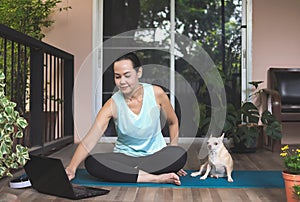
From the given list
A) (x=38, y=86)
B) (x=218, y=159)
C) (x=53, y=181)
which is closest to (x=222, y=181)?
(x=218, y=159)

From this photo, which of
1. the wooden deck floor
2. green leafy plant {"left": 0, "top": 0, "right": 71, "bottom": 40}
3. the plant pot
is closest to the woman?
the wooden deck floor

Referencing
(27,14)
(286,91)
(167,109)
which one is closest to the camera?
(167,109)

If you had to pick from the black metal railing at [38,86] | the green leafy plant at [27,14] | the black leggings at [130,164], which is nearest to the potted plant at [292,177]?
the black leggings at [130,164]

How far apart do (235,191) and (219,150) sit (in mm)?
365

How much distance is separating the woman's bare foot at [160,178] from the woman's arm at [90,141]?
1.17 feet

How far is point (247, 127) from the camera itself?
14.4 feet

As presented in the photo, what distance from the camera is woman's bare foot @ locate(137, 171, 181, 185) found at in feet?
8.80

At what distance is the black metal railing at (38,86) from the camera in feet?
11.4

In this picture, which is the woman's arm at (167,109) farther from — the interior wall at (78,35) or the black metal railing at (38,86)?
the interior wall at (78,35)

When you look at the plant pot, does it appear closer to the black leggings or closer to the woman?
the woman

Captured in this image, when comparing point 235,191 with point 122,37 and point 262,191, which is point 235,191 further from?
point 122,37

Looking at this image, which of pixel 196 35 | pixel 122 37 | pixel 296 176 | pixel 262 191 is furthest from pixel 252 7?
pixel 296 176

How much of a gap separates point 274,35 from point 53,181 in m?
3.54

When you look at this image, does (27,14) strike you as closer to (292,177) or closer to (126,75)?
(126,75)
